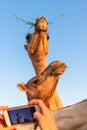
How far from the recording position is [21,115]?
2.42 m

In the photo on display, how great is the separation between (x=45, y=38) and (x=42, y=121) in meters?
9.57

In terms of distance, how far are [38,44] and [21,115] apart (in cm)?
906

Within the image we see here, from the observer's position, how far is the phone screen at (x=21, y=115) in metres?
2.40

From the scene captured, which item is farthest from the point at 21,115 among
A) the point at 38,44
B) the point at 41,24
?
the point at 41,24

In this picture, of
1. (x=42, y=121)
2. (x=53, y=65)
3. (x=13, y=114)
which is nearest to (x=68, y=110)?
(x=13, y=114)

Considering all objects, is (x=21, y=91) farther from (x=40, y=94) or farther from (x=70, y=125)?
(x=70, y=125)

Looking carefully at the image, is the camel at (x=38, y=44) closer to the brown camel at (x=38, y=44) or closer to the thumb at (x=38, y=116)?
the brown camel at (x=38, y=44)

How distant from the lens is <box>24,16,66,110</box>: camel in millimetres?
11400

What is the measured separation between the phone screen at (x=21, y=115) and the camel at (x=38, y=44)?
350 inches

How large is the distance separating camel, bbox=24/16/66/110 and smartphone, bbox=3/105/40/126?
29.2ft

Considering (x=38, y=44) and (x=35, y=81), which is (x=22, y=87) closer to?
(x=35, y=81)

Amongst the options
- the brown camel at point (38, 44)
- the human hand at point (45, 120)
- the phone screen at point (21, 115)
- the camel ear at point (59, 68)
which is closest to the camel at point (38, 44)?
the brown camel at point (38, 44)

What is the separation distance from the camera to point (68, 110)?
128 inches

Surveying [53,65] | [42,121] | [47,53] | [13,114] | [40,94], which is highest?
[47,53]
